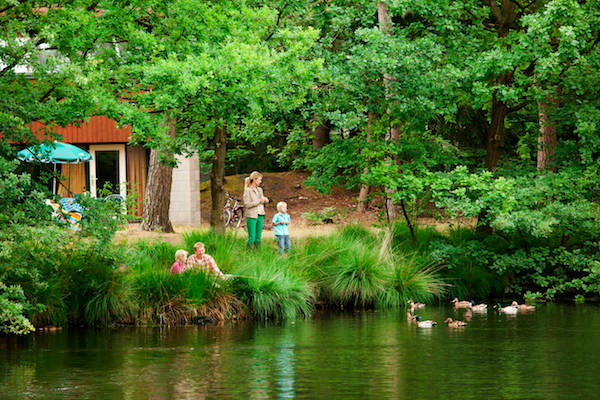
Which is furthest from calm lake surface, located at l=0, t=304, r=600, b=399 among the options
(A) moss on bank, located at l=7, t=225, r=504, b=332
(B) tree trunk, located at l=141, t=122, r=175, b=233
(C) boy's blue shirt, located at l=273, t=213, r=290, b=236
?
(B) tree trunk, located at l=141, t=122, r=175, b=233

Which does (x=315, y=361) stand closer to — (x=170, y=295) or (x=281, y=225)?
(x=170, y=295)

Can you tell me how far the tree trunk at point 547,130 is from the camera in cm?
2258

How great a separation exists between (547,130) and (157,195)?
35.0 ft

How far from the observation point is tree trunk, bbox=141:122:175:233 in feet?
86.6

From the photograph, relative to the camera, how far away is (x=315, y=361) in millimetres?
12469

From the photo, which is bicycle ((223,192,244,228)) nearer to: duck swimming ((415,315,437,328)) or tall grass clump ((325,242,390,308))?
tall grass clump ((325,242,390,308))

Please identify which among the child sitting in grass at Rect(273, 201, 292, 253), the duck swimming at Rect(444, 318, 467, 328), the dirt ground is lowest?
the duck swimming at Rect(444, 318, 467, 328)

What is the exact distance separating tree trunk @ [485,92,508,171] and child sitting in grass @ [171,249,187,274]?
31.3 feet

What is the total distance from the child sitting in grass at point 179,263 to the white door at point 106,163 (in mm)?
15704

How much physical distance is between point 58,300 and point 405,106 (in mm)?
9320

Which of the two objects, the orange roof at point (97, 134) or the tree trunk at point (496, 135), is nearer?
the tree trunk at point (496, 135)

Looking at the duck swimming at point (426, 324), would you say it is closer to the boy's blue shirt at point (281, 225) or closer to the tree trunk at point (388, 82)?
the boy's blue shirt at point (281, 225)

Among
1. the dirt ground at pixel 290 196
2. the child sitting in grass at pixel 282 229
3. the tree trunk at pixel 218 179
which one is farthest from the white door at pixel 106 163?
the child sitting in grass at pixel 282 229

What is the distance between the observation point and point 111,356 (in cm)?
1308
